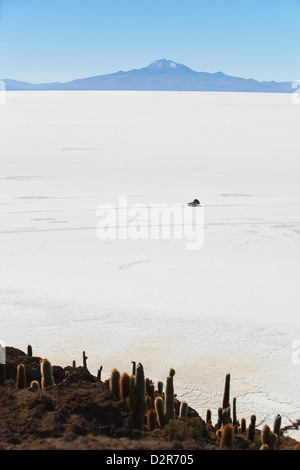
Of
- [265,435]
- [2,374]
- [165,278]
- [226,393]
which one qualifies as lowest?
[165,278]

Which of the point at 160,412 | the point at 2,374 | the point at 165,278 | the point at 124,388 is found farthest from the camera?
the point at 165,278

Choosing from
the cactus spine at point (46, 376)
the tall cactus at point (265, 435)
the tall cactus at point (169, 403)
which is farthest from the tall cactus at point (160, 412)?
the cactus spine at point (46, 376)

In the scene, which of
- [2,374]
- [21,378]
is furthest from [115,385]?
[2,374]

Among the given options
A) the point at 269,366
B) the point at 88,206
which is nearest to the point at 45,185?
the point at 88,206

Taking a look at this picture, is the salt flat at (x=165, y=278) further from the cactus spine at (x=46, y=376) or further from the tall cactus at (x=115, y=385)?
the cactus spine at (x=46, y=376)

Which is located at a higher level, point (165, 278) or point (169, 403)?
point (169, 403)

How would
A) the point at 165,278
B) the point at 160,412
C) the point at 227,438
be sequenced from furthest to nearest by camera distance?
the point at 165,278, the point at 160,412, the point at 227,438

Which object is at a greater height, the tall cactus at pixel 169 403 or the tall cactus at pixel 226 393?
the tall cactus at pixel 169 403

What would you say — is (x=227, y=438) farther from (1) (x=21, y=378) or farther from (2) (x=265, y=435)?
(1) (x=21, y=378)

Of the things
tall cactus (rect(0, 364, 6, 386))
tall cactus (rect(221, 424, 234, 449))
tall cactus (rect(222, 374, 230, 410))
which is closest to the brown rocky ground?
tall cactus (rect(0, 364, 6, 386))

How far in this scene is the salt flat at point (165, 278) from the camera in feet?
18.2

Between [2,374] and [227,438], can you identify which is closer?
[227,438]

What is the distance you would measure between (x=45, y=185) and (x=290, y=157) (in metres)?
11.8

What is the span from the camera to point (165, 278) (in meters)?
8.32
